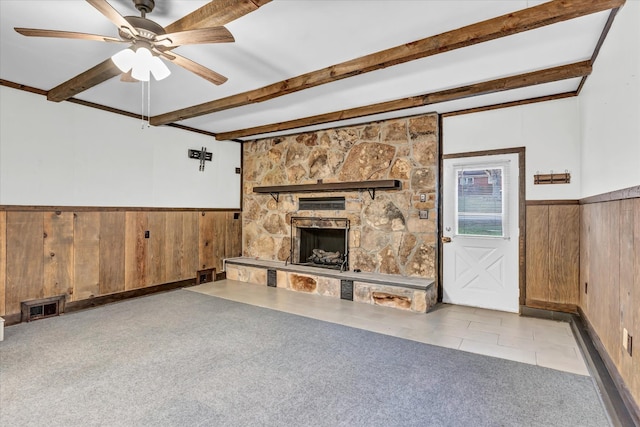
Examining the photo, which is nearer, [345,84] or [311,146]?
[345,84]

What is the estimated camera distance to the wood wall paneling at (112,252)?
14.8 ft

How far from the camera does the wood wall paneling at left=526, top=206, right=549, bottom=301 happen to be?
3900 millimetres

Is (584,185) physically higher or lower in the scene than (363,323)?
higher

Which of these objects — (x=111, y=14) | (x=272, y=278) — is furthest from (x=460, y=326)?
(x=111, y=14)

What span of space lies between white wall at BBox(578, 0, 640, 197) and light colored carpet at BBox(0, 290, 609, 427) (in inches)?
62.5

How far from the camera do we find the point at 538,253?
12.9ft

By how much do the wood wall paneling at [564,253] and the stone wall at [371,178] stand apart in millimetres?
1341


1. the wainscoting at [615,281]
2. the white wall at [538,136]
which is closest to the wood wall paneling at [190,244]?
the white wall at [538,136]

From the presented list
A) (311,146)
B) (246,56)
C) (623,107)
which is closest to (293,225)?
(311,146)

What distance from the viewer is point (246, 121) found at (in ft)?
17.2

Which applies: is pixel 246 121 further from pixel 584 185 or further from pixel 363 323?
pixel 584 185

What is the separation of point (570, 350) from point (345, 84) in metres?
3.43

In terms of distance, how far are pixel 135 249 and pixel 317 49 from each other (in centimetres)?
391

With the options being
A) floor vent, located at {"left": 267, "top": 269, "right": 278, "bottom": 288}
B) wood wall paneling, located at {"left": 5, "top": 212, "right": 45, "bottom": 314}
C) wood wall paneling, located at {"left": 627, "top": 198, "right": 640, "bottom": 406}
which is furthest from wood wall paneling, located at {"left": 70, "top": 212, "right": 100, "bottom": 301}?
wood wall paneling, located at {"left": 627, "top": 198, "right": 640, "bottom": 406}
